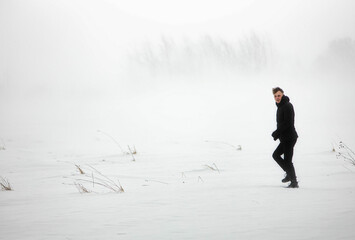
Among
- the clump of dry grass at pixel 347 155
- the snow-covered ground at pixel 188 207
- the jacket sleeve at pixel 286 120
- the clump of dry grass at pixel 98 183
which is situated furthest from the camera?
the clump of dry grass at pixel 347 155

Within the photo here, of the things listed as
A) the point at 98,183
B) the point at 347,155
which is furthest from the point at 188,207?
the point at 347,155

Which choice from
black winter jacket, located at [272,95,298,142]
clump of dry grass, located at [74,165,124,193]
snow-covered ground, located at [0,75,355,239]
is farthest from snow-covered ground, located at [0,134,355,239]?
black winter jacket, located at [272,95,298,142]

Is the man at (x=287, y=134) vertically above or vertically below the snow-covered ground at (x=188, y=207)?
above

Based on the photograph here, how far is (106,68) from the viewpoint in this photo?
81312 mm

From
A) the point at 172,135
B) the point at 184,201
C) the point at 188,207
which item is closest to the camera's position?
the point at 188,207

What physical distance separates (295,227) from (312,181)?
2821 mm

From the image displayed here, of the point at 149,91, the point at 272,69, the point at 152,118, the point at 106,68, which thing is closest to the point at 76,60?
the point at 106,68

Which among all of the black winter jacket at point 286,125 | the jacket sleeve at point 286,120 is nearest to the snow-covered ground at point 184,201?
the black winter jacket at point 286,125

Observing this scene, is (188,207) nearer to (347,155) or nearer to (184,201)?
(184,201)

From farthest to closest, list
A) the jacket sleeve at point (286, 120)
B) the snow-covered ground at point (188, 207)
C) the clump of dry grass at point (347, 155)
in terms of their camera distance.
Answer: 1. the clump of dry grass at point (347, 155)
2. the jacket sleeve at point (286, 120)
3. the snow-covered ground at point (188, 207)

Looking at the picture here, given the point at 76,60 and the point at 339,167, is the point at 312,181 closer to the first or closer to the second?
the point at 339,167

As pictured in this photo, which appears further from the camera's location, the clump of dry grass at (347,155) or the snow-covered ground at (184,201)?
the clump of dry grass at (347,155)

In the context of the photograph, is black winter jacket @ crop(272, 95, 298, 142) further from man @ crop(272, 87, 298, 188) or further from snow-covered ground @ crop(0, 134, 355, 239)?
snow-covered ground @ crop(0, 134, 355, 239)

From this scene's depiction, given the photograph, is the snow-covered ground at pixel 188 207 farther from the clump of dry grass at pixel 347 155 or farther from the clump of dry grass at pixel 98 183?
the clump of dry grass at pixel 347 155
